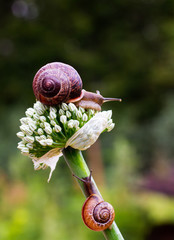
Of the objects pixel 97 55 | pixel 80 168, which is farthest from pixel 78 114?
pixel 97 55

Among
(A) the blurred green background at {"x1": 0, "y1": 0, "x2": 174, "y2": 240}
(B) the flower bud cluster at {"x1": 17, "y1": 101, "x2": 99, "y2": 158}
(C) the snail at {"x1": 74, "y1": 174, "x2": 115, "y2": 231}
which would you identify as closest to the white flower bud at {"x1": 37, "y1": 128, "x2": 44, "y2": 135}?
(B) the flower bud cluster at {"x1": 17, "y1": 101, "x2": 99, "y2": 158}

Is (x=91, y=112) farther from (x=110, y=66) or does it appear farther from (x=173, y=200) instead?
(x=110, y=66)

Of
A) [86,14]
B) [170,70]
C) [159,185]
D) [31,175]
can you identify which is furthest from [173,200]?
[86,14]

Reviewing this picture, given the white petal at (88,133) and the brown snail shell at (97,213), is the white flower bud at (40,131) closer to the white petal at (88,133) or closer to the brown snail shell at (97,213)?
the white petal at (88,133)

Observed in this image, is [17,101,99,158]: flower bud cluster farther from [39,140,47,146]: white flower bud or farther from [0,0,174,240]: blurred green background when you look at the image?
[0,0,174,240]: blurred green background

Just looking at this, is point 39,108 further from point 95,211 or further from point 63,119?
point 95,211

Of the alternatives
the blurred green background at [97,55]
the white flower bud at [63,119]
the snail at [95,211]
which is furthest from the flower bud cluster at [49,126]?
the blurred green background at [97,55]
